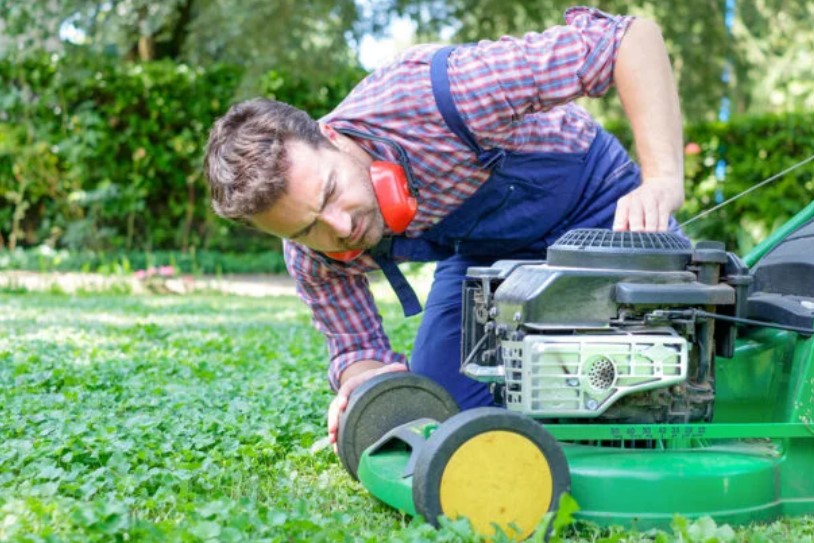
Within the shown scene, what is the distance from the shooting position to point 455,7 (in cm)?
1106

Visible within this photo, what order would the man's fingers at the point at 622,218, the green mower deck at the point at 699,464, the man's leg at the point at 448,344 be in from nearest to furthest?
1. the green mower deck at the point at 699,464
2. the man's fingers at the point at 622,218
3. the man's leg at the point at 448,344

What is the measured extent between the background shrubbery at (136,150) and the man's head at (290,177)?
7.20 metres

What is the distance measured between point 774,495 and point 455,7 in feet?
30.6

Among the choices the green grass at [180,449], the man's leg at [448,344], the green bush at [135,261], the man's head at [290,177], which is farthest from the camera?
the green bush at [135,261]

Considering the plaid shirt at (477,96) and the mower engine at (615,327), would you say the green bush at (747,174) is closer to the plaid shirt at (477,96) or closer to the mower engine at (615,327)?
the plaid shirt at (477,96)

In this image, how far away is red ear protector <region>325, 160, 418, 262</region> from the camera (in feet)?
8.28

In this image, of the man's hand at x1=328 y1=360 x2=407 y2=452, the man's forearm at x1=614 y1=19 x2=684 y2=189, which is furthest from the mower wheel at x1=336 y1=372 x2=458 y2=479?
the man's forearm at x1=614 y1=19 x2=684 y2=189

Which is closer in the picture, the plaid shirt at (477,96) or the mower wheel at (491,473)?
the mower wheel at (491,473)

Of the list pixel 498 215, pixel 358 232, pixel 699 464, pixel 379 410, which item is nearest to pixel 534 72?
pixel 498 215

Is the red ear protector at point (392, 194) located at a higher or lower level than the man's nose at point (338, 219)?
higher

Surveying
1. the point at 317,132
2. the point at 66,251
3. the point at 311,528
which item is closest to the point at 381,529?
the point at 311,528

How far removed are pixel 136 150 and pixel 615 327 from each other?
8.49m

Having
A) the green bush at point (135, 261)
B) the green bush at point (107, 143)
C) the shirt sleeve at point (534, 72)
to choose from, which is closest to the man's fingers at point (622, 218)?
the shirt sleeve at point (534, 72)

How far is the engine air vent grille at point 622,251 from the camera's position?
215 centimetres
